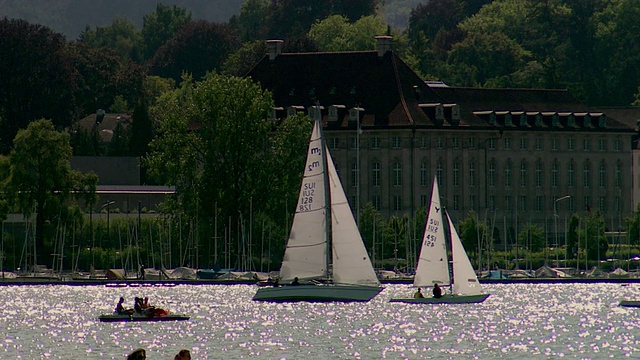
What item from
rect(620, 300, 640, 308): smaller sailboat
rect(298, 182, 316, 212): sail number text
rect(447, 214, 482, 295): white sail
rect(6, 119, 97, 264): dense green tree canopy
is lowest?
rect(620, 300, 640, 308): smaller sailboat

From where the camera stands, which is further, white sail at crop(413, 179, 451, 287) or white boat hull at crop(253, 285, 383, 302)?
white sail at crop(413, 179, 451, 287)

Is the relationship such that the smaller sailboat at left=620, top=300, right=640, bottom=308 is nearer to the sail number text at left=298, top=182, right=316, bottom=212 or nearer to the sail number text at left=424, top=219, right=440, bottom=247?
the sail number text at left=424, top=219, right=440, bottom=247

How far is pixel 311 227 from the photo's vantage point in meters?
121

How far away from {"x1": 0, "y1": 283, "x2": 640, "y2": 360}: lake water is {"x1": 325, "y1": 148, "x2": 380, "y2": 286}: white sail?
67.2 inches

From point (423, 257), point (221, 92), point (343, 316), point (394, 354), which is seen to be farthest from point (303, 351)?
point (221, 92)

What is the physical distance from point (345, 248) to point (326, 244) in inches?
37.3

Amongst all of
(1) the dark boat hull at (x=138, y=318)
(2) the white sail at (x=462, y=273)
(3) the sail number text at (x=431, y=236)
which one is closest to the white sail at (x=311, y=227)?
(2) the white sail at (x=462, y=273)

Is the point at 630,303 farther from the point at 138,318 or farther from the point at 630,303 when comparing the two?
the point at 138,318

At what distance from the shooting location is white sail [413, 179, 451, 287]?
127 meters

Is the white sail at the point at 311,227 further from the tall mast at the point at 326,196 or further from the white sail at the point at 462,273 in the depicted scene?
the white sail at the point at 462,273

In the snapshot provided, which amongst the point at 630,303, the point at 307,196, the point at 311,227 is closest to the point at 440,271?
the point at 311,227

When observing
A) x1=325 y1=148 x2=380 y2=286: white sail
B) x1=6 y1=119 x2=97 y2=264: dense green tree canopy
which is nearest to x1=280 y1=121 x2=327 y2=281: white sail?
x1=325 y1=148 x2=380 y2=286: white sail

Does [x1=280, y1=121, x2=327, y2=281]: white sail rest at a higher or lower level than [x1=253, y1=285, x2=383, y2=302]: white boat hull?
higher

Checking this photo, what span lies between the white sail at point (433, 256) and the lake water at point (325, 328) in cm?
163
